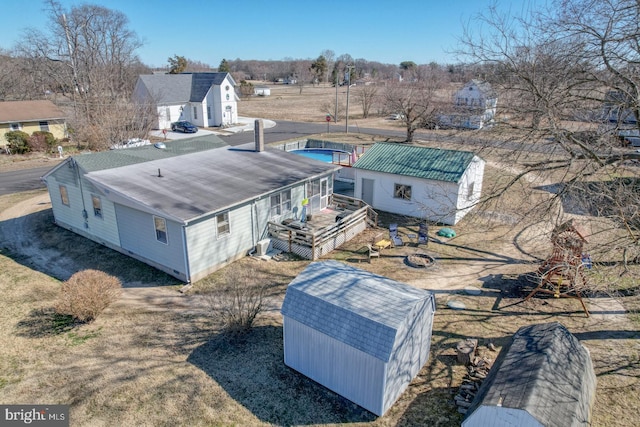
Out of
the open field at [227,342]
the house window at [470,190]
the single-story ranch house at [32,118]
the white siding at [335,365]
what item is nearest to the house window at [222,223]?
the open field at [227,342]

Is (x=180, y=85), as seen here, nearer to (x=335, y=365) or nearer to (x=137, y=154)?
(x=137, y=154)

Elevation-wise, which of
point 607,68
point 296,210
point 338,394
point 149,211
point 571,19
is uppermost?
point 571,19

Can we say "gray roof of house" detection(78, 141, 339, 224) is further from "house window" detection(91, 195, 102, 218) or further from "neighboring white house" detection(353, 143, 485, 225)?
"neighboring white house" detection(353, 143, 485, 225)

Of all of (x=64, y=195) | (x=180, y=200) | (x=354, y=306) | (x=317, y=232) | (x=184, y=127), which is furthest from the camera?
(x=184, y=127)

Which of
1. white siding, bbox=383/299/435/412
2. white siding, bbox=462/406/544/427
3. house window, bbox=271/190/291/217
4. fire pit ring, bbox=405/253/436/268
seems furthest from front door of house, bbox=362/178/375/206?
white siding, bbox=462/406/544/427

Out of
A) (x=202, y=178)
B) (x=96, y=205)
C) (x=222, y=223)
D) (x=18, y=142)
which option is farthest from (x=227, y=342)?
(x=18, y=142)

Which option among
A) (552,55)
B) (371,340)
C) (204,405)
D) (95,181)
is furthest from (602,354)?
(95,181)

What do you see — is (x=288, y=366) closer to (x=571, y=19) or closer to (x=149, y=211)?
(x=149, y=211)
